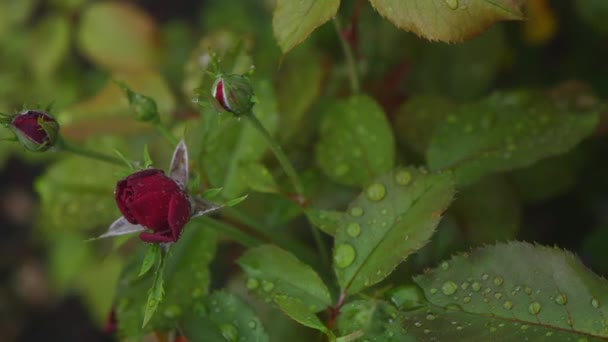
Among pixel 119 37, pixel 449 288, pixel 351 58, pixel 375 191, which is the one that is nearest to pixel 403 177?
pixel 375 191

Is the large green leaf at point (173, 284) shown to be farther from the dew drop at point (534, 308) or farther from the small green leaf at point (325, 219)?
the dew drop at point (534, 308)

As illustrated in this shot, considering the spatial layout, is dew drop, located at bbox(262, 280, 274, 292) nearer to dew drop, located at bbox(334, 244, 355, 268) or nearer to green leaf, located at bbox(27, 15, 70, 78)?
dew drop, located at bbox(334, 244, 355, 268)

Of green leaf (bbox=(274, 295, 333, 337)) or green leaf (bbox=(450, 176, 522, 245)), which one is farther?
green leaf (bbox=(450, 176, 522, 245))

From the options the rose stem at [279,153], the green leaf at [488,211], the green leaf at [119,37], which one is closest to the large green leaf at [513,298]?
the rose stem at [279,153]

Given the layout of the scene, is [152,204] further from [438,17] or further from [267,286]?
[438,17]

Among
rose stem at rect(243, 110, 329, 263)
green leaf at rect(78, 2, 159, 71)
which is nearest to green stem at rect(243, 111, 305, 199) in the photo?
rose stem at rect(243, 110, 329, 263)
